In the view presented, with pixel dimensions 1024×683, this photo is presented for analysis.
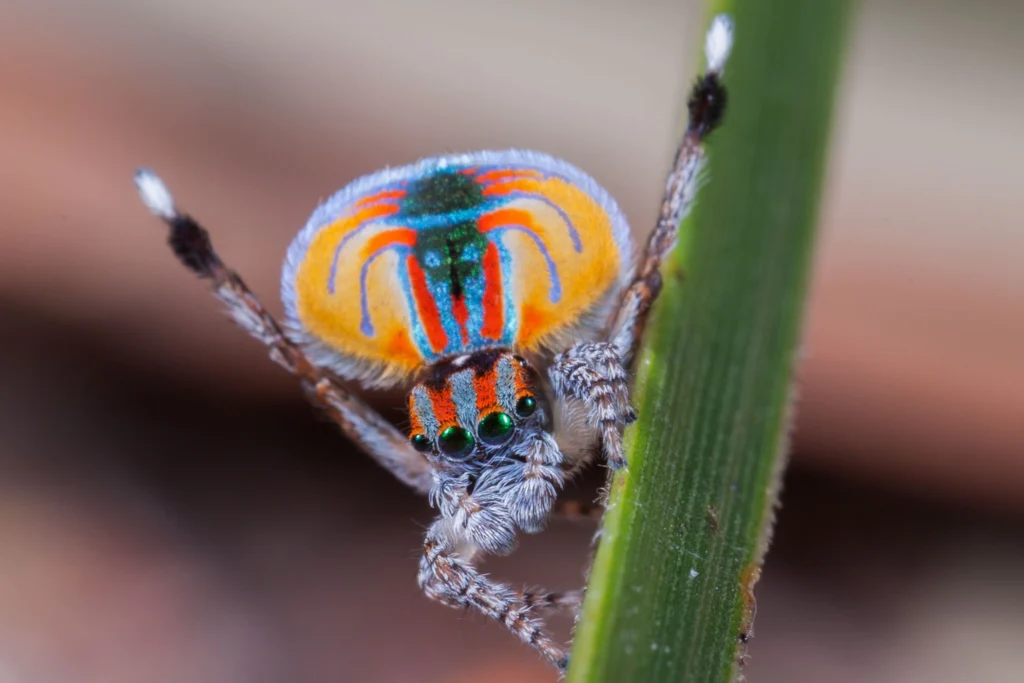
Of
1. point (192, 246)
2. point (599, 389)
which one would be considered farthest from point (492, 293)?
point (192, 246)

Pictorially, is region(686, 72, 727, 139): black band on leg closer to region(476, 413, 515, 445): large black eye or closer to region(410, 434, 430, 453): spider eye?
region(476, 413, 515, 445): large black eye

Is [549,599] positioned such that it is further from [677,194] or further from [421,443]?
[677,194]

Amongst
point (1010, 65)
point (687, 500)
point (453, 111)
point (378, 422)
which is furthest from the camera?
point (453, 111)

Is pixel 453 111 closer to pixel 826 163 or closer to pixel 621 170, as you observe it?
pixel 621 170

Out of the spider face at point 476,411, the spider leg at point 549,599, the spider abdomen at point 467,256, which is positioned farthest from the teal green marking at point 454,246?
the spider leg at point 549,599

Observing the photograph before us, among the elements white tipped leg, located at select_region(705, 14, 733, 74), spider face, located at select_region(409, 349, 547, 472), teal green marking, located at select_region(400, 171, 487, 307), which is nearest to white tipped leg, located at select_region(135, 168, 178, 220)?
teal green marking, located at select_region(400, 171, 487, 307)

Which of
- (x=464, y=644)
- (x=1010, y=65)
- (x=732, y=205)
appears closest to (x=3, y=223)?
(x=464, y=644)

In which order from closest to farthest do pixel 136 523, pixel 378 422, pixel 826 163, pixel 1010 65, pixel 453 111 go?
pixel 826 163, pixel 378 422, pixel 136 523, pixel 1010 65, pixel 453 111
